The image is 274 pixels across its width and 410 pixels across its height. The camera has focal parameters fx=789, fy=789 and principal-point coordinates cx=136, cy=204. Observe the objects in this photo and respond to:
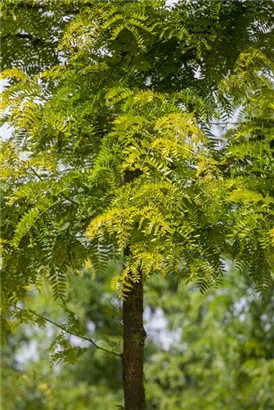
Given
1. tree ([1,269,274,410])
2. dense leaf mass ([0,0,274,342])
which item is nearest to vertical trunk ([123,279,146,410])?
dense leaf mass ([0,0,274,342])

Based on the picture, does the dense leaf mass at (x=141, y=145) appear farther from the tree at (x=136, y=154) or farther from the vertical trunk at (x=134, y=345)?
the vertical trunk at (x=134, y=345)

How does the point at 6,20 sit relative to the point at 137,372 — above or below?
above

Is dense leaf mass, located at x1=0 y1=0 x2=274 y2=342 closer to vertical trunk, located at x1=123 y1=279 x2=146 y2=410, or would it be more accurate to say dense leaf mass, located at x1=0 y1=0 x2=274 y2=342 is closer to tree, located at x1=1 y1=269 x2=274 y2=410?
vertical trunk, located at x1=123 y1=279 x2=146 y2=410

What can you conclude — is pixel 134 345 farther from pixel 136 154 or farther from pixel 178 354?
pixel 178 354

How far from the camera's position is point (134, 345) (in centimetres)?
152

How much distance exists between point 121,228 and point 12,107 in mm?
293

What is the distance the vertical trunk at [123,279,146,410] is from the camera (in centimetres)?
151

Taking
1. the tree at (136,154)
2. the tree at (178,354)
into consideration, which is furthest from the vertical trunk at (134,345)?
the tree at (178,354)

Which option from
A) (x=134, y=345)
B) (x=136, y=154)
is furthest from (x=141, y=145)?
(x=134, y=345)

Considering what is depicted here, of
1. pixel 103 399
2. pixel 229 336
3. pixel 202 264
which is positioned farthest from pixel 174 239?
pixel 103 399

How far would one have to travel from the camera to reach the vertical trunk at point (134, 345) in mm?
1510

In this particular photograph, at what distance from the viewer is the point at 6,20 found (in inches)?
59.8

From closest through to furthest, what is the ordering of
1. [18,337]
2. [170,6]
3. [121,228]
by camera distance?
[121,228] < [170,6] < [18,337]

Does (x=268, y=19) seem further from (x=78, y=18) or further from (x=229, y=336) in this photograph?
(x=229, y=336)
